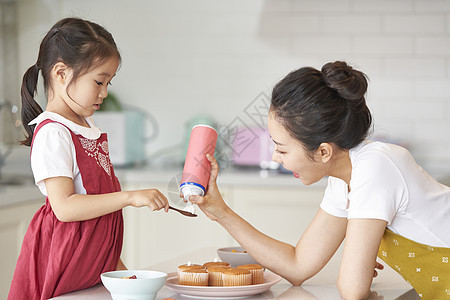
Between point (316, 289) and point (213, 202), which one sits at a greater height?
point (213, 202)

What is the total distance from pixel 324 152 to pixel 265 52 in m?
2.28

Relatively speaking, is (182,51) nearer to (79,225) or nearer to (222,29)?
(222,29)

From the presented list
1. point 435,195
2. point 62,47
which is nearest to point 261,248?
point 435,195

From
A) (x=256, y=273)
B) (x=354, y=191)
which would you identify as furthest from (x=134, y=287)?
(x=354, y=191)

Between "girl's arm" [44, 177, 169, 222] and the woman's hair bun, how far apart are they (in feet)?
1.46

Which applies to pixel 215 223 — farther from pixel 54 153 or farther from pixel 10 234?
pixel 54 153

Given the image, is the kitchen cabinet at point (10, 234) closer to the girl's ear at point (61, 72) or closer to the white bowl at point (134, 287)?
the girl's ear at point (61, 72)

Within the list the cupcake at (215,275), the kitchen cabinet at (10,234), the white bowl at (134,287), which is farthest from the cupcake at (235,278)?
the kitchen cabinet at (10,234)

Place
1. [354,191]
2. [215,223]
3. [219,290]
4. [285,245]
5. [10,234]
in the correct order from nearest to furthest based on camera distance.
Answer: [219,290], [354,191], [285,245], [10,234], [215,223]

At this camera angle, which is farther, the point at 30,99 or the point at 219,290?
the point at 30,99

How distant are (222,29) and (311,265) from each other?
2406 mm

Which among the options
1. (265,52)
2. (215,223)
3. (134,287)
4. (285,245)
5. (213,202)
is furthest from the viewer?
(265,52)

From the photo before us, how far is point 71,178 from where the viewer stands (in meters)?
1.35

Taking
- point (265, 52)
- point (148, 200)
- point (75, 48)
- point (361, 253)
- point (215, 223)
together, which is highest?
point (265, 52)
